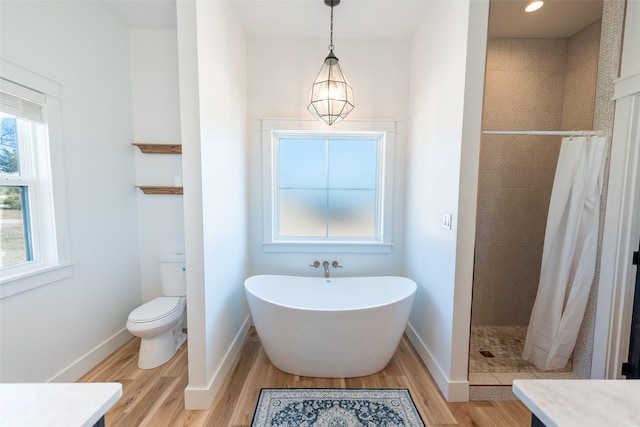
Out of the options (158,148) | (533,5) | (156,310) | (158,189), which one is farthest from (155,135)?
(533,5)

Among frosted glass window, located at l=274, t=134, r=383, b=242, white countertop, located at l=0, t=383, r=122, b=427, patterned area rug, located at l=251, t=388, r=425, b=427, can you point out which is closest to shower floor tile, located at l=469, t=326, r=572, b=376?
patterned area rug, located at l=251, t=388, r=425, b=427

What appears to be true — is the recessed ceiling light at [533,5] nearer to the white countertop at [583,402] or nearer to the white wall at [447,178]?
the white wall at [447,178]

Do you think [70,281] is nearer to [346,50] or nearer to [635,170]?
[346,50]

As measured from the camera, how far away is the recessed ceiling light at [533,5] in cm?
190

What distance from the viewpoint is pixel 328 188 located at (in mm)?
2787

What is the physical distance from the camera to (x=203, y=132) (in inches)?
62.3

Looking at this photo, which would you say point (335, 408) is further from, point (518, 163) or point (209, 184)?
point (518, 163)

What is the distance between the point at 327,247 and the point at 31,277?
2.13 m

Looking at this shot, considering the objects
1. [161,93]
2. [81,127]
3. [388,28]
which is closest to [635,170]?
[388,28]

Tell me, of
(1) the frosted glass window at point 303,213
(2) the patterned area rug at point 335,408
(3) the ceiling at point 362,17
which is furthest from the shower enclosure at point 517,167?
(1) the frosted glass window at point 303,213

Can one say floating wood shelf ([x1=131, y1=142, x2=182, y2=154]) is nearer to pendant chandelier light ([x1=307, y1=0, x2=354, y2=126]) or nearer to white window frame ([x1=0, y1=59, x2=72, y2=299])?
white window frame ([x1=0, y1=59, x2=72, y2=299])

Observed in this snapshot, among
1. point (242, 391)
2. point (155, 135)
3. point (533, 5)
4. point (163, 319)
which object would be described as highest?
point (533, 5)

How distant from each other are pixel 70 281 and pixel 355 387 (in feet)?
7.13

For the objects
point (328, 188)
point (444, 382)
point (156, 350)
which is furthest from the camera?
point (328, 188)
